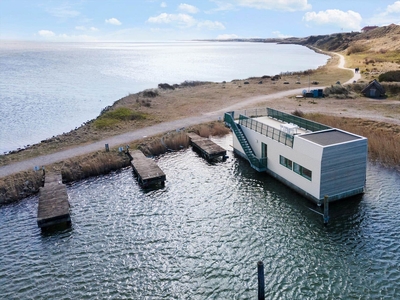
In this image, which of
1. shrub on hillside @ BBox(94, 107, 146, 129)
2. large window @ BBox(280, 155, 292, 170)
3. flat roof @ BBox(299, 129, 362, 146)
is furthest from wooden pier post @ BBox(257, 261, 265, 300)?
shrub on hillside @ BBox(94, 107, 146, 129)

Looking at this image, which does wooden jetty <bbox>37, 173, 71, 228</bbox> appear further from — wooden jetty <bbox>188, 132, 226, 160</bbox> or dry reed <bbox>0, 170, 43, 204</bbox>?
wooden jetty <bbox>188, 132, 226, 160</bbox>

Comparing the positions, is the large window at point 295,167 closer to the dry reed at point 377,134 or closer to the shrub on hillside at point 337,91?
the dry reed at point 377,134

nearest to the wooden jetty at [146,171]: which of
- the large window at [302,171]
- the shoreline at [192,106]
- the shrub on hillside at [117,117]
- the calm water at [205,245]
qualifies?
the calm water at [205,245]

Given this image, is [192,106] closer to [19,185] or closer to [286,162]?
[286,162]

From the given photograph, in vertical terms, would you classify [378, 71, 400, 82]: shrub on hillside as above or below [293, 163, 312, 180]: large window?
above

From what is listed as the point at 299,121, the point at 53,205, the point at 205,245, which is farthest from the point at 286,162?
the point at 53,205

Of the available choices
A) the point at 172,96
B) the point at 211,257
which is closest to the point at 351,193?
the point at 211,257
